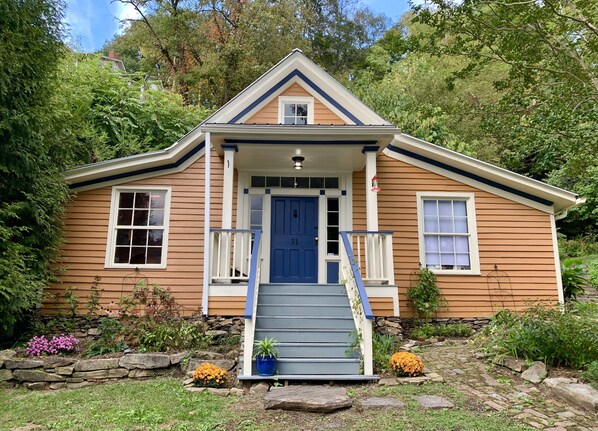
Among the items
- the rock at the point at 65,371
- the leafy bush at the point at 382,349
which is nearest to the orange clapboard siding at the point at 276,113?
the leafy bush at the point at 382,349

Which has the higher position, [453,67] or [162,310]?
[453,67]

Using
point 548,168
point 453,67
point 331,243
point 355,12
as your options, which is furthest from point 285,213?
point 355,12

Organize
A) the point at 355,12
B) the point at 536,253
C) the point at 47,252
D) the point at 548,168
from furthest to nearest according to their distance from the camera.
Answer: the point at 355,12
the point at 548,168
the point at 536,253
the point at 47,252

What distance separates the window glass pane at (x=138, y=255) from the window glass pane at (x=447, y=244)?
5794 mm


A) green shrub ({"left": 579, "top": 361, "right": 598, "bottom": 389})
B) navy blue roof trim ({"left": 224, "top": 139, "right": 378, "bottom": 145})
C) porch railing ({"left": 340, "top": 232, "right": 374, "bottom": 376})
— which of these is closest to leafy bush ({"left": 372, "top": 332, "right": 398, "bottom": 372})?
porch railing ({"left": 340, "top": 232, "right": 374, "bottom": 376})

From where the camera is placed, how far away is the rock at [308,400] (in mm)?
3867

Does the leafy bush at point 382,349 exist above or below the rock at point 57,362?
above

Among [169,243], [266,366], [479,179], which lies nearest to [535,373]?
[266,366]

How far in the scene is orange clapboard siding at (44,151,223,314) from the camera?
7.43 meters

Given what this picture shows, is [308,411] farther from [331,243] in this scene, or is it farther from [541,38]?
[541,38]

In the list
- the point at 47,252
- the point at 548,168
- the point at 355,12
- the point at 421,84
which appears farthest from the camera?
the point at 355,12

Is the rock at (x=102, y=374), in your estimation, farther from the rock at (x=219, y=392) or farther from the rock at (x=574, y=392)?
the rock at (x=574, y=392)

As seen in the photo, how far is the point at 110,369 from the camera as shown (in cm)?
530

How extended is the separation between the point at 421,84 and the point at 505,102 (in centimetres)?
1106
